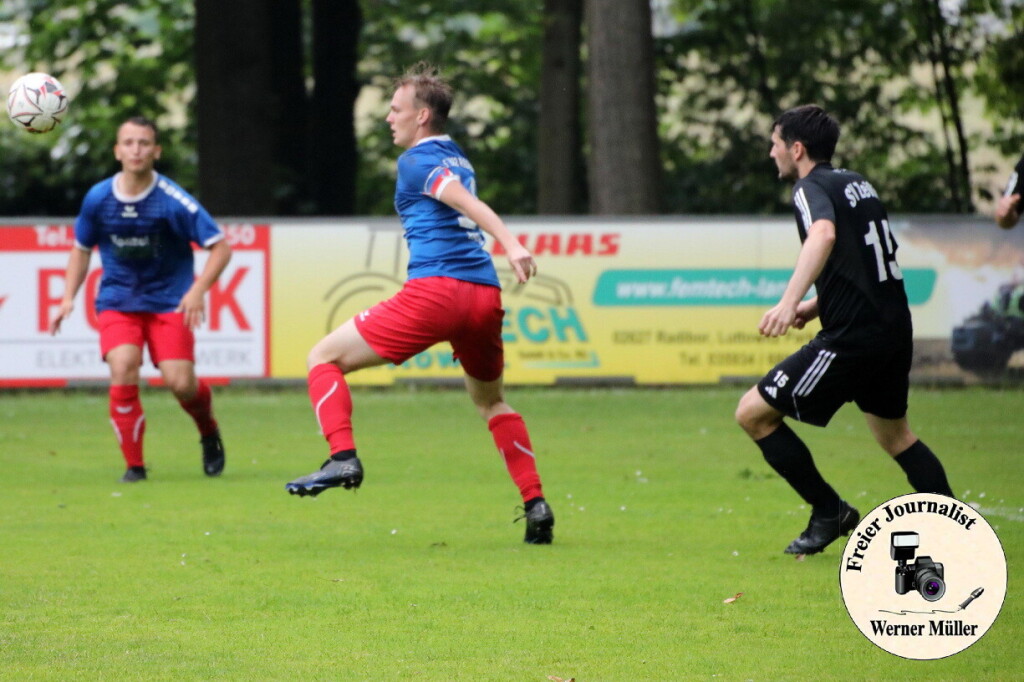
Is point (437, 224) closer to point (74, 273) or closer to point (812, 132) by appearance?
point (812, 132)

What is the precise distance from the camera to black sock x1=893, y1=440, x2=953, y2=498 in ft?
22.8

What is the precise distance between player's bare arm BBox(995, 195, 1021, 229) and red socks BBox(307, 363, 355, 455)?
117 inches

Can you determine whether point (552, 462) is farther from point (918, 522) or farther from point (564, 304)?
point (918, 522)

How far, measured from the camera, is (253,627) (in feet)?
18.6

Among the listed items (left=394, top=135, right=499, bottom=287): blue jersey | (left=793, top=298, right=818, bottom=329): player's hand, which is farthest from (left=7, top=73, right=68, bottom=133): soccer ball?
(left=793, top=298, right=818, bottom=329): player's hand

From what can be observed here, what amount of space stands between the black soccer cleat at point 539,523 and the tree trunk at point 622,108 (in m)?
11.6

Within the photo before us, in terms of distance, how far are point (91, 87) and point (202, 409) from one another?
19370mm

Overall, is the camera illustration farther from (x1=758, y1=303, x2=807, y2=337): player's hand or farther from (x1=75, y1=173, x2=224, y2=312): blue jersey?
(x1=75, y1=173, x2=224, y2=312): blue jersey

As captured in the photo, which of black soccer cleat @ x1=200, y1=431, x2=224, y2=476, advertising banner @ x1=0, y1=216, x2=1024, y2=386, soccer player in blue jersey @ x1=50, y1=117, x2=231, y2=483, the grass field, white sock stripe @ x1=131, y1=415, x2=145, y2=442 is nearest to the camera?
the grass field

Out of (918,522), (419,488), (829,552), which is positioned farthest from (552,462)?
(918,522)

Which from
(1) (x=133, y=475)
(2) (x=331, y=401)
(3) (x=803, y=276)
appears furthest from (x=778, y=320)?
(1) (x=133, y=475)

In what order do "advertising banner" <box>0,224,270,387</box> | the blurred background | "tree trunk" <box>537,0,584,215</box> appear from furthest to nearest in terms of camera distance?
the blurred background < "tree trunk" <box>537,0,584,215</box> < "advertising banner" <box>0,224,270,387</box>

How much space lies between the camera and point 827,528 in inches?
279

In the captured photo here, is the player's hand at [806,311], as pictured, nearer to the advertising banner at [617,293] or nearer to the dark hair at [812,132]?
the dark hair at [812,132]
